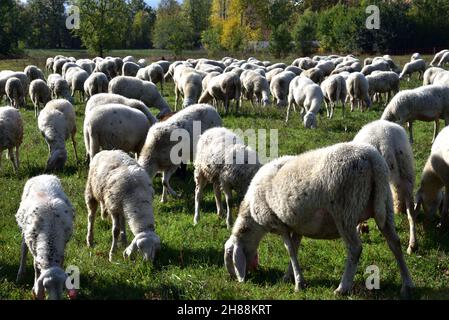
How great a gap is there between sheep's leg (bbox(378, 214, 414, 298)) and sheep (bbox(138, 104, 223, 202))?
14.8ft

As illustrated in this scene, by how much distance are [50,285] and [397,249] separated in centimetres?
359

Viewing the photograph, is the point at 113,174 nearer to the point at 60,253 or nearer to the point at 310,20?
the point at 60,253

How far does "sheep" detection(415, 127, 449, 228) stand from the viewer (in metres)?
7.48

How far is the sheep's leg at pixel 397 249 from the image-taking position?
538 cm

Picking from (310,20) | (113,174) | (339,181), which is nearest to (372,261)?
(339,181)

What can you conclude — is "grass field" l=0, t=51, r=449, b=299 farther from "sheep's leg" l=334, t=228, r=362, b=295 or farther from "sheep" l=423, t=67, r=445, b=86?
"sheep" l=423, t=67, r=445, b=86

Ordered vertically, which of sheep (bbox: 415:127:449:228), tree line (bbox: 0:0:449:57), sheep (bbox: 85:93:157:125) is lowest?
sheep (bbox: 415:127:449:228)

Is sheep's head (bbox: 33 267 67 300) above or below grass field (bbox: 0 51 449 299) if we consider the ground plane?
above

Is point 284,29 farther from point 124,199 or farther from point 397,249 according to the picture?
point 397,249

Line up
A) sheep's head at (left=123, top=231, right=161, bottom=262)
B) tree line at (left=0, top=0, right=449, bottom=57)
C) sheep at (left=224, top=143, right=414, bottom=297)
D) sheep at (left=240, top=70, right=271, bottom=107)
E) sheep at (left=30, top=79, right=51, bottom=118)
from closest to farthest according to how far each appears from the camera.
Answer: sheep at (left=224, top=143, right=414, bottom=297) → sheep's head at (left=123, top=231, right=161, bottom=262) → sheep at (left=30, top=79, right=51, bottom=118) → sheep at (left=240, top=70, right=271, bottom=107) → tree line at (left=0, top=0, right=449, bottom=57)

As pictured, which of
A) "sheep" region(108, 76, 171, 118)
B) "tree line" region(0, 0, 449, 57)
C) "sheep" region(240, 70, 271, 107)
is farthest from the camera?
"tree line" region(0, 0, 449, 57)

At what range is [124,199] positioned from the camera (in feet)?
22.2

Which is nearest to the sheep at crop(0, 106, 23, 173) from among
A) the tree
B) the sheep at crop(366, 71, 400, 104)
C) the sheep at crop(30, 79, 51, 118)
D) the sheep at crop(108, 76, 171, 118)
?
the sheep at crop(108, 76, 171, 118)

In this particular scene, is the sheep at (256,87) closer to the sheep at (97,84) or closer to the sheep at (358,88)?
the sheep at (358,88)
